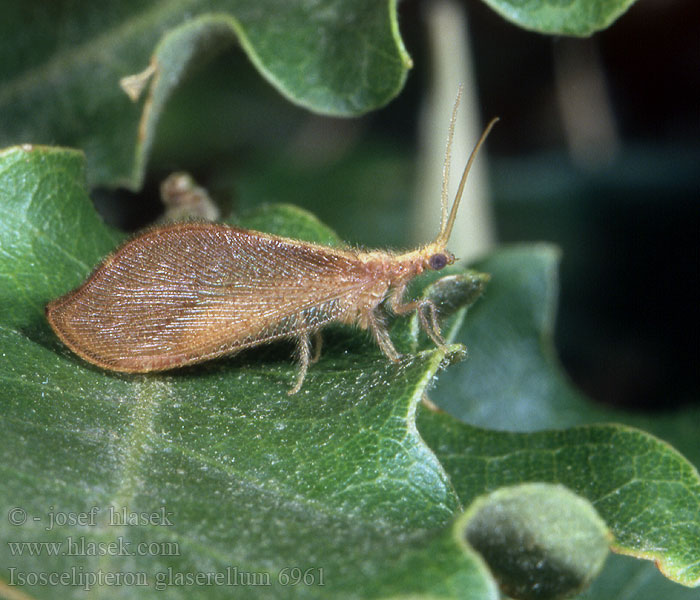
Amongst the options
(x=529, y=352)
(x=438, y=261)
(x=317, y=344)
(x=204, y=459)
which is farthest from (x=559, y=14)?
(x=204, y=459)

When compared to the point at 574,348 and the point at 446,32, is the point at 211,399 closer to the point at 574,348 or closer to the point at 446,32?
the point at 446,32

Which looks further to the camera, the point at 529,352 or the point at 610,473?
the point at 529,352

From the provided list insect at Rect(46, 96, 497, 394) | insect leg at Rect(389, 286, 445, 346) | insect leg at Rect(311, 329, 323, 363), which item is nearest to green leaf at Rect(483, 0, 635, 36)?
insect at Rect(46, 96, 497, 394)

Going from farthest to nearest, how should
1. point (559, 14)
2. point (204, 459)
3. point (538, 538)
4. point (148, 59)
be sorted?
point (148, 59) → point (559, 14) → point (204, 459) → point (538, 538)

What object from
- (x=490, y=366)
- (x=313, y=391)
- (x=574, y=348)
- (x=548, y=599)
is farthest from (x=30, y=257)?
(x=574, y=348)

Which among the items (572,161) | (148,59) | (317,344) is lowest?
(572,161)

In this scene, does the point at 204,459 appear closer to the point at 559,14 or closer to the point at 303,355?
the point at 303,355
